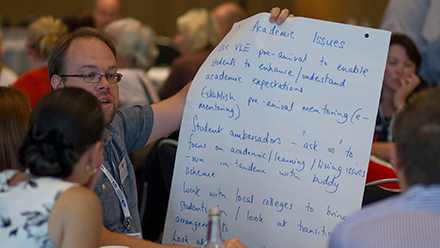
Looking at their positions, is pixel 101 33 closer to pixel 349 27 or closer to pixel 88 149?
pixel 88 149

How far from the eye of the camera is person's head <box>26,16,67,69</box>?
3045 millimetres

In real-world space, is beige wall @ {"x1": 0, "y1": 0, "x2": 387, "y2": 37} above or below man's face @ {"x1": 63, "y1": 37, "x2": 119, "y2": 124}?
below

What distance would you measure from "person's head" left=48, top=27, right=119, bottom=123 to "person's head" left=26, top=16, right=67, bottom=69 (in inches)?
59.5

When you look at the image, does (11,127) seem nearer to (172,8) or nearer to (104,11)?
(104,11)

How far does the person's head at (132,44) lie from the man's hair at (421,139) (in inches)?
116

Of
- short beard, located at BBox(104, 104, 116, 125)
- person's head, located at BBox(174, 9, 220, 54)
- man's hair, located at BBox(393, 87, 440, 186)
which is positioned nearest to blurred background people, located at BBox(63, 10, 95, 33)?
person's head, located at BBox(174, 9, 220, 54)

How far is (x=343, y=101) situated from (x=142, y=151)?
166cm

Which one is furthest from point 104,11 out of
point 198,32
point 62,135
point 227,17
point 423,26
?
point 62,135

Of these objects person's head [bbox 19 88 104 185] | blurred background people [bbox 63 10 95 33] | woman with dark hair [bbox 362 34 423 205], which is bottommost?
woman with dark hair [bbox 362 34 423 205]

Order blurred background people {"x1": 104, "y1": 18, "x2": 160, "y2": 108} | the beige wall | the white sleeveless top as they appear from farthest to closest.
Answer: the beige wall → blurred background people {"x1": 104, "y1": 18, "x2": 160, "y2": 108} → the white sleeveless top

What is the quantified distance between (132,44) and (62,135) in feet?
8.60

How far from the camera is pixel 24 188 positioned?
1054 millimetres

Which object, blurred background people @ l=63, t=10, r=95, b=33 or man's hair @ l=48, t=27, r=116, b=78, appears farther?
blurred background people @ l=63, t=10, r=95, b=33

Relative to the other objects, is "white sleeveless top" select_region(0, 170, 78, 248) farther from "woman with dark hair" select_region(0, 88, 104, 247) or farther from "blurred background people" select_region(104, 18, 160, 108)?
"blurred background people" select_region(104, 18, 160, 108)
